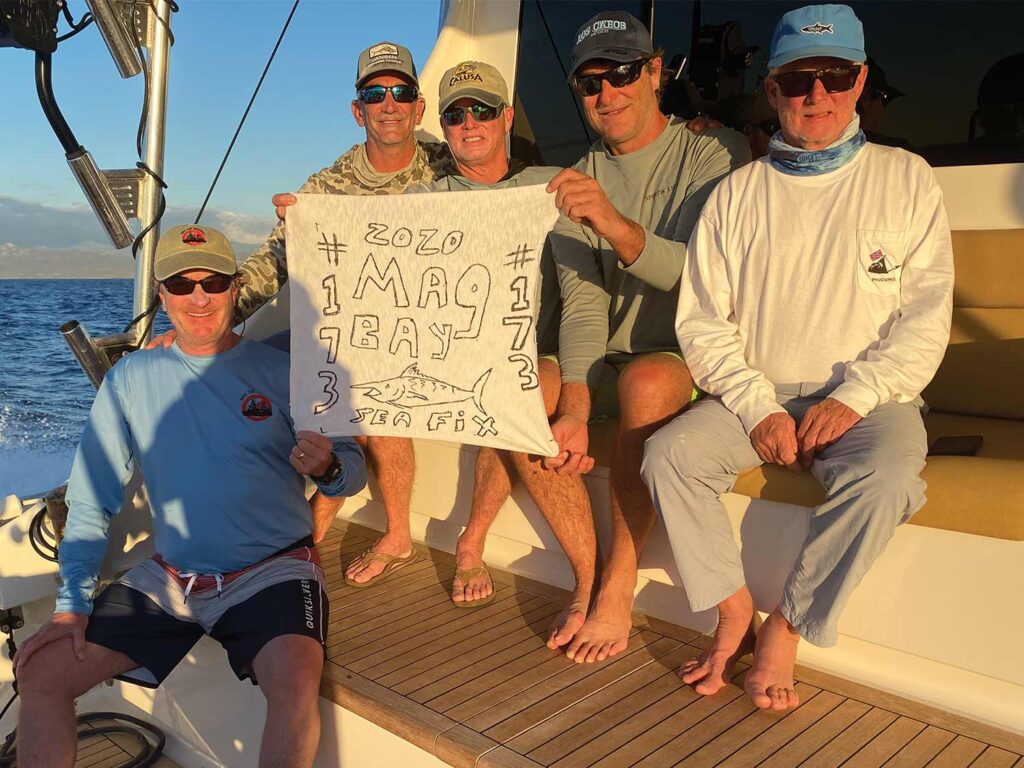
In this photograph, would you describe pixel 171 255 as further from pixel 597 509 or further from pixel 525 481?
pixel 597 509

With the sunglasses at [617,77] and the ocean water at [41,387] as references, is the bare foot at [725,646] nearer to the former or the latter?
the sunglasses at [617,77]

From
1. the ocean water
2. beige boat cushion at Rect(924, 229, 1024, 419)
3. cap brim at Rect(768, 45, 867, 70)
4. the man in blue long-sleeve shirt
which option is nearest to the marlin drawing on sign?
the man in blue long-sleeve shirt

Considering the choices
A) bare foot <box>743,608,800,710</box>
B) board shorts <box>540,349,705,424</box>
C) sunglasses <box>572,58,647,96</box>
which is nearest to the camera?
bare foot <box>743,608,800,710</box>

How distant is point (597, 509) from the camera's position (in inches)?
105

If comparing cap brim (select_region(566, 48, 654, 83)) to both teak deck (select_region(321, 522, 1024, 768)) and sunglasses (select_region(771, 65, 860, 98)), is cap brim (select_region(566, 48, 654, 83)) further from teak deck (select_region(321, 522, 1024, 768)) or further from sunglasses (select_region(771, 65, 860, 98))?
teak deck (select_region(321, 522, 1024, 768))

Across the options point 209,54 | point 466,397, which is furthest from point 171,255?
point 209,54

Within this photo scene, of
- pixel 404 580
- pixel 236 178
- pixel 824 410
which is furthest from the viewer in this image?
pixel 236 178

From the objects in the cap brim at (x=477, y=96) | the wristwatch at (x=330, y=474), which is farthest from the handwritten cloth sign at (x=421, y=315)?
the cap brim at (x=477, y=96)

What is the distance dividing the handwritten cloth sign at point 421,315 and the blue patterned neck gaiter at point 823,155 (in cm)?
60

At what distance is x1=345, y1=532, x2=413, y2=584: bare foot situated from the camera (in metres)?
2.96

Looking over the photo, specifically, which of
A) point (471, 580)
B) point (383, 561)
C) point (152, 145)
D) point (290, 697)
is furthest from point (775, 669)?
point (152, 145)

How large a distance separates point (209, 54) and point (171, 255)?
163ft

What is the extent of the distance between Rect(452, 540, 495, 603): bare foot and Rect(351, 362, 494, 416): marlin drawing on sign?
0.60 meters

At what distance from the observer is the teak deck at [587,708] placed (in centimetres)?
193
